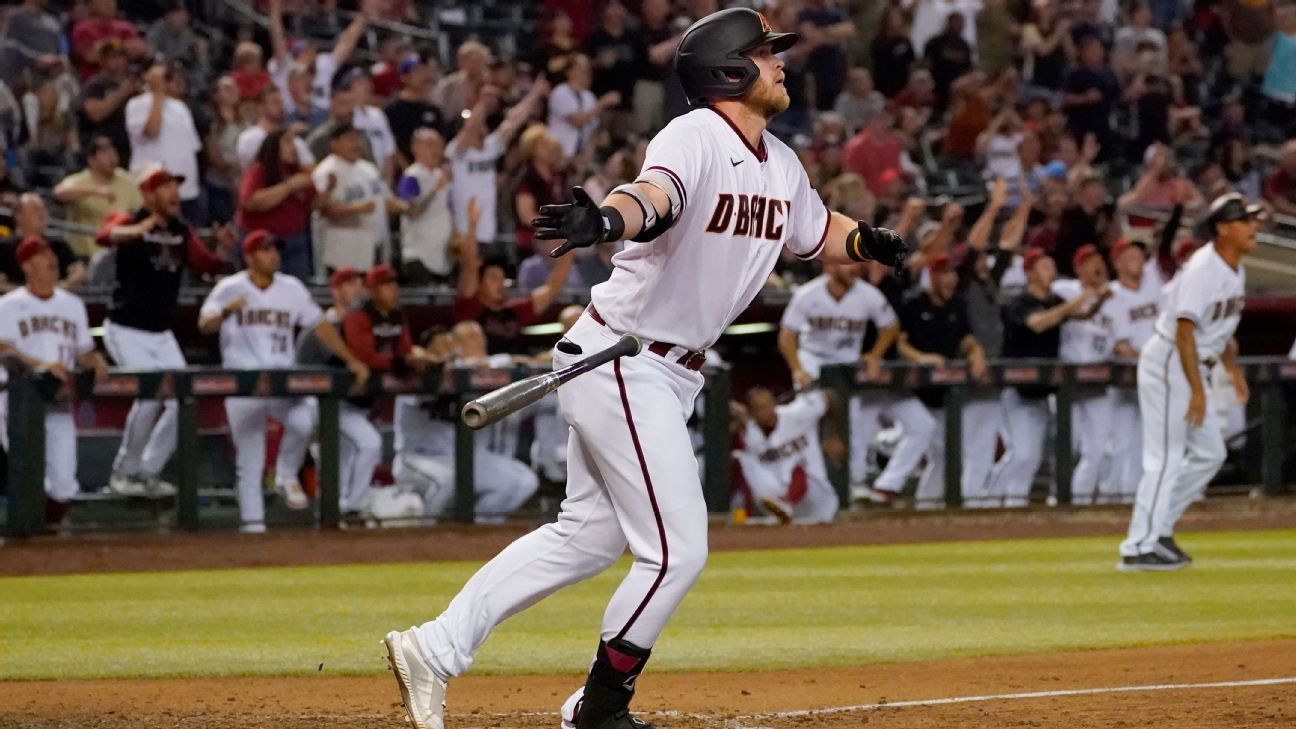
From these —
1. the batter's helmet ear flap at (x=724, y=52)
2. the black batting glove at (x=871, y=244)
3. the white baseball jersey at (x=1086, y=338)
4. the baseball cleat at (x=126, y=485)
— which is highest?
the batter's helmet ear flap at (x=724, y=52)

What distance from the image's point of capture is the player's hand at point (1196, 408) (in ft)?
32.5

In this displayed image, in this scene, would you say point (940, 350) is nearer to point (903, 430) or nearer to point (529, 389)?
point (903, 430)

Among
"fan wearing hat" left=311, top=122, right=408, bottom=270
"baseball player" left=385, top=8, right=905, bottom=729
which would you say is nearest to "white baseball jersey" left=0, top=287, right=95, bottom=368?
"fan wearing hat" left=311, top=122, right=408, bottom=270

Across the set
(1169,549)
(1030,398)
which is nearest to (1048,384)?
(1030,398)

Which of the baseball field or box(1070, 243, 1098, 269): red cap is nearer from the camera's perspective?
the baseball field

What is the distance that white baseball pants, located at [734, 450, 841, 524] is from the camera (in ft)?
44.9

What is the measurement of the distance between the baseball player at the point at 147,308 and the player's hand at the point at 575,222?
8.08m

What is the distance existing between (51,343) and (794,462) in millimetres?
5189

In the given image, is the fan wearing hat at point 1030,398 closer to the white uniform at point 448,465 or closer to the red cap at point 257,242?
the white uniform at point 448,465

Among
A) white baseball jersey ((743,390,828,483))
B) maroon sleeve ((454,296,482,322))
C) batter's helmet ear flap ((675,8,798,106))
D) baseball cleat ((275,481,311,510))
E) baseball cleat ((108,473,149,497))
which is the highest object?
batter's helmet ear flap ((675,8,798,106))

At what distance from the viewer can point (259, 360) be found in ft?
42.2

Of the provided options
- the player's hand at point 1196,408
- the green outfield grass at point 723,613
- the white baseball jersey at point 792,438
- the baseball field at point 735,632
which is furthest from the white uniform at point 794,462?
the player's hand at point 1196,408

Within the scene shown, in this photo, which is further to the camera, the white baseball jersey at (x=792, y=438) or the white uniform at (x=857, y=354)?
the white uniform at (x=857, y=354)

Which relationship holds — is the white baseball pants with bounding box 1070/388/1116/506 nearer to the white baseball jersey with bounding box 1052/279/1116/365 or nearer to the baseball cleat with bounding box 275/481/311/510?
the white baseball jersey with bounding box 1052/279/1116/365
